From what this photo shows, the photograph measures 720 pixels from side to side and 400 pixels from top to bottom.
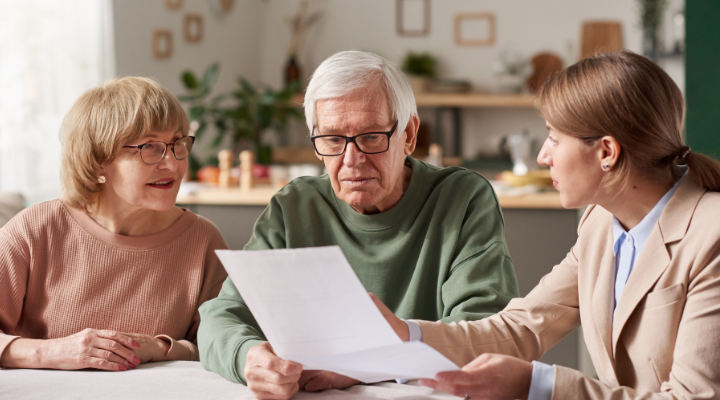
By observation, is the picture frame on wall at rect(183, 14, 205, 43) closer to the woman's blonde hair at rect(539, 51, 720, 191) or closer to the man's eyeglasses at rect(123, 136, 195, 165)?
the man's eyeglasses at rect(123, 136, 195, 165)

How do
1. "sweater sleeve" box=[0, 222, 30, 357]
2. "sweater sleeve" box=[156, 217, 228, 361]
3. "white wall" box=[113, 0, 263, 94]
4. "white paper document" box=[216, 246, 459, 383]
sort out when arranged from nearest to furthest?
"white paper document" box=[216, 246, 459, 383], "sweater sleeve" box=[0, 222, 30, 357], "sweater sleeve" box=[156, 217, 228, 361], "white wall" box=[113, 0, 263, 94]

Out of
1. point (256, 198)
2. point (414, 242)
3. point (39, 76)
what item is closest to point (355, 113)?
point (414, 242)

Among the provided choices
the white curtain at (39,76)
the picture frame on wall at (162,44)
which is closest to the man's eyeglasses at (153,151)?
the white curtain at (39,76)

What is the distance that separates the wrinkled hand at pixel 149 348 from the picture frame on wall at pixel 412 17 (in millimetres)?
5404

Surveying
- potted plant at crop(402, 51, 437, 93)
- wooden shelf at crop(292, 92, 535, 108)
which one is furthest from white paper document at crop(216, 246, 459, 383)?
potted plant at crop(402, 51, 437, 93)

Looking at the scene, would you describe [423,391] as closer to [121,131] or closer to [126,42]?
[121,131]

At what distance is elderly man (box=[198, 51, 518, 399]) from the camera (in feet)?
4.56

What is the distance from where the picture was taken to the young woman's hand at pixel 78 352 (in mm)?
1337

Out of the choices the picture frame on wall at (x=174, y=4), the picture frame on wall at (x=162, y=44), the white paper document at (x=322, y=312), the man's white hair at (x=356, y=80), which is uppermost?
the picture frame on wall at (x=174, y=4)

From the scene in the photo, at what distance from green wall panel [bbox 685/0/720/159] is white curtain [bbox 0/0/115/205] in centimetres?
324

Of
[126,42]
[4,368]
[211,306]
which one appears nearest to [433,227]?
[211,306]

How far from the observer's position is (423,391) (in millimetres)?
1148

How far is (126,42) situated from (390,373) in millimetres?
4410

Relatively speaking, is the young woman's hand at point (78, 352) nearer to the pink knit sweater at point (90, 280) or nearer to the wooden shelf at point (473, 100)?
the pink knit sweater at point (90, 280)
